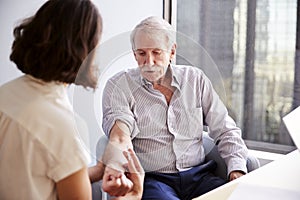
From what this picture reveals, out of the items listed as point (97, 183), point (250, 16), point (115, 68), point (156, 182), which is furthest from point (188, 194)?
point (250, 16)

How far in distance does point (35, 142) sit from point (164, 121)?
0.70 m

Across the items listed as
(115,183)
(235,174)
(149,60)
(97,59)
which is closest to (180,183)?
(235,174)

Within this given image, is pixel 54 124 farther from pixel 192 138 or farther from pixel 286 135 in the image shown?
pixel 286 135

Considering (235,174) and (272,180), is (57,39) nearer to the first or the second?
(272,180)

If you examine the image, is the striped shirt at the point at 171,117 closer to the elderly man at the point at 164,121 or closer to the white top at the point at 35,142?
the elderly man at the point at 164,121

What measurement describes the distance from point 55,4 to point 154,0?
118 cm

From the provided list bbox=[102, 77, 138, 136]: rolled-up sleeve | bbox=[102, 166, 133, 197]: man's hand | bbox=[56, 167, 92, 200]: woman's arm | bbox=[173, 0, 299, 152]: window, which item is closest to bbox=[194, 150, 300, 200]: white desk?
bbox=[56, 167, 92, 200]: woman's arm

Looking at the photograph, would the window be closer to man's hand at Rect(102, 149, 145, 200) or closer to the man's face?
the man's face

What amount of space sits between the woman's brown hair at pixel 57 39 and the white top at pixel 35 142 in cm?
6

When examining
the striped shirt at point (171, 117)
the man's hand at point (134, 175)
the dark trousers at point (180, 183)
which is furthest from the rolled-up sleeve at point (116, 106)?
the dark trousers at point (180, 183)

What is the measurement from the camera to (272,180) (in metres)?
1.32

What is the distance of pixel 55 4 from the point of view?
4.25 feet

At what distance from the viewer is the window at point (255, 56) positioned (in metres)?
2.19

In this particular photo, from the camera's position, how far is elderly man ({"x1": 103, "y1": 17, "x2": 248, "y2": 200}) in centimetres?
170
